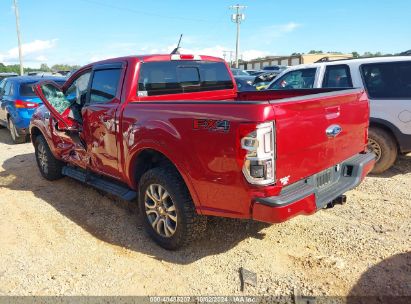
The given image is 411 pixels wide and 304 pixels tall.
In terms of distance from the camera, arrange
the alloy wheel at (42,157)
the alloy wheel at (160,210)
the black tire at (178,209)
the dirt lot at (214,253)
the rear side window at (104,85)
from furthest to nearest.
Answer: the alloy wheel at (42,157) < the rear side window at (104,85) < the alloy wheel at (160,210) < the black tire at (178,209) < the dirt lot at (214,253)

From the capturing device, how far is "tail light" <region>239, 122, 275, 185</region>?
2.51 metres

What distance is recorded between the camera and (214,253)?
11.4 feet

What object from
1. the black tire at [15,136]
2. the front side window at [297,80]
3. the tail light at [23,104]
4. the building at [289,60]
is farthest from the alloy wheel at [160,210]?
the building at [289,60]

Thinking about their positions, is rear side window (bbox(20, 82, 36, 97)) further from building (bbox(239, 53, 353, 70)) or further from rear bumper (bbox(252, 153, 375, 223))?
building (bbox(239, 53, 353, 70))

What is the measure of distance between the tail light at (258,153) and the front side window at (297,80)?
3715 millimetres

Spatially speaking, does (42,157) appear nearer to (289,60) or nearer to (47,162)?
(47,162)

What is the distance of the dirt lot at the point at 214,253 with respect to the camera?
9.68 feet

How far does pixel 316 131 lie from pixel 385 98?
2896mm

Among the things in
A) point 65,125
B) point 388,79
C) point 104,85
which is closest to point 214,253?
point 104,85

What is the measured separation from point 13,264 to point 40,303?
78cm

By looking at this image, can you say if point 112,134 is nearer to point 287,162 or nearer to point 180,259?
point 180,259

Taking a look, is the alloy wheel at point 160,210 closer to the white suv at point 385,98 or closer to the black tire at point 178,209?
the black tire at point 178,209

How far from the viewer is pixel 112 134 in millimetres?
3910

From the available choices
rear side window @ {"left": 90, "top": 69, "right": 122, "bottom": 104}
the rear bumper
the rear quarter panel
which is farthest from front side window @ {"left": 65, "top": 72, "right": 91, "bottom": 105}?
the rear bumper
